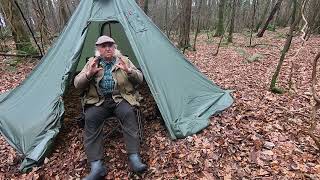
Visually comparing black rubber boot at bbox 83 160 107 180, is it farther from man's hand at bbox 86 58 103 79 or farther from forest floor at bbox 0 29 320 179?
man's hand at bbox 86 58 103 79

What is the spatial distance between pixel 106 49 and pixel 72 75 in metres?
0.65

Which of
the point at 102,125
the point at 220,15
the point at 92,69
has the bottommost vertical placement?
the point at 102,125

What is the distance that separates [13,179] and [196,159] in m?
2.23

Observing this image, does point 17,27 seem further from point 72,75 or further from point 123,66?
point 123,66

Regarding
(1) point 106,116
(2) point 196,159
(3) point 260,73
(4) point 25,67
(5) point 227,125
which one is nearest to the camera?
(2) point 196,159

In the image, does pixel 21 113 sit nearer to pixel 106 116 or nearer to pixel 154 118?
pixel 106 116

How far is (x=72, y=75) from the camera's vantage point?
4.25m

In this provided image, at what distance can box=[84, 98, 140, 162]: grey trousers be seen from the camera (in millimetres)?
3689

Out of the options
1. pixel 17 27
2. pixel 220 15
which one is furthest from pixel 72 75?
pixel 220 15

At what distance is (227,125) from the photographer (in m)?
4.37

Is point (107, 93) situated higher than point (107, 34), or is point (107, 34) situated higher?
point (107, 34)

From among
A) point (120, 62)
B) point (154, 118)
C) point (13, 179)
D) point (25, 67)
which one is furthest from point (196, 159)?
point (25, 67)

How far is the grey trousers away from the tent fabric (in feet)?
1.51

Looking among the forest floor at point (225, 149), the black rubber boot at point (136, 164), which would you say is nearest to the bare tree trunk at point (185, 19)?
the forest floor at point (225, 149)
